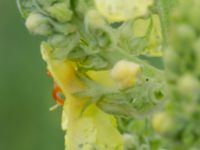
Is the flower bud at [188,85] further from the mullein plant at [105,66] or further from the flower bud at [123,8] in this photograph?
the flower bud at [123,8]

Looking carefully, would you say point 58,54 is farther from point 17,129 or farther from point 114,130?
point 17,129

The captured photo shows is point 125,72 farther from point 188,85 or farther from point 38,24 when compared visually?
point 188,85

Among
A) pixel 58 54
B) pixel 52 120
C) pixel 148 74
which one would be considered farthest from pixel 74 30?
pixel 52 120

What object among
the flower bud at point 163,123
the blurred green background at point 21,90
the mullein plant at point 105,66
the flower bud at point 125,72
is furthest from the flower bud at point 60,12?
the blurred green background at point 21,90

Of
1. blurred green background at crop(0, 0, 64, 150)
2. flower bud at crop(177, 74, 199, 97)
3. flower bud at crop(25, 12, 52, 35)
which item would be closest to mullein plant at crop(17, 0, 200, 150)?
flower bud at crop(25, 12, 52, 35)

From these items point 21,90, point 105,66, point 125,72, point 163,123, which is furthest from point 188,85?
point 21,90

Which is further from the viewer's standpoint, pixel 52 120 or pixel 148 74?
pixel 52 120
